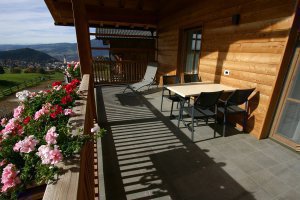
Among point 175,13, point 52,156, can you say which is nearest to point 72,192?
point 52,156

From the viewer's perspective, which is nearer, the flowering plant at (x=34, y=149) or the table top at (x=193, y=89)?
the flowering plant at (x=34, y=149)

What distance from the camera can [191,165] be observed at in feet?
7.12

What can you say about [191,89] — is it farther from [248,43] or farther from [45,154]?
[45,154]

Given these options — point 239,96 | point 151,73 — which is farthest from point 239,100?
point 151,73

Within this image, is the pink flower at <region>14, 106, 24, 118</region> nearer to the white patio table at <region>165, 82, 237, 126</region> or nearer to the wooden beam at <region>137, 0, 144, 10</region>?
the white patio table at <region>165, 82, 237, 126</region>

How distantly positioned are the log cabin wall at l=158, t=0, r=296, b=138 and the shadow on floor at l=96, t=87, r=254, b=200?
1.29m

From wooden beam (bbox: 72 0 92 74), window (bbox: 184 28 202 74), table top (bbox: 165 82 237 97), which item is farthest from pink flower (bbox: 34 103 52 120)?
window (bbox: 184 28 202 74)

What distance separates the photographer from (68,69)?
13.5 feet

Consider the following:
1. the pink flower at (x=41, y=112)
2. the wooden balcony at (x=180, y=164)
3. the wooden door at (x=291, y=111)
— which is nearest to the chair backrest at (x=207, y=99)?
the wooden balcony at (x=180, y=164)

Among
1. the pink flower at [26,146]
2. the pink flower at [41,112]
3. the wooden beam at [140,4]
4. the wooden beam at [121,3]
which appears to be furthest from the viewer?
the wooden beam at [140,4]

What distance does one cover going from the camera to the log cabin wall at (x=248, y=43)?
2344 mm

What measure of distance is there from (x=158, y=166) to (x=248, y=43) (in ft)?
8.08

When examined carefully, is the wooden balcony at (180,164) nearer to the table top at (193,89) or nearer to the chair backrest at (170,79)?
the table top at (193,89)

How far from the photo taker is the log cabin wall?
234cm
